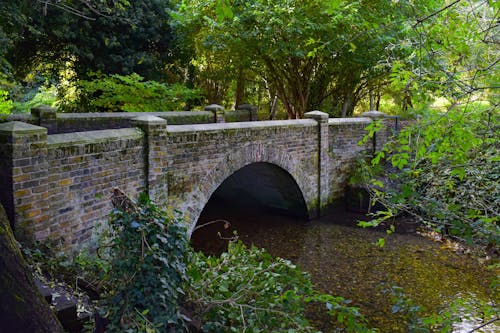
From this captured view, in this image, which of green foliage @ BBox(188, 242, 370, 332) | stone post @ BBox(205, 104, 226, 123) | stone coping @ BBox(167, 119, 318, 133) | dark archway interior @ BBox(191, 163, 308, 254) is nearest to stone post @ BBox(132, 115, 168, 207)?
stone coping @ BBox(167, 119, 318, 133)

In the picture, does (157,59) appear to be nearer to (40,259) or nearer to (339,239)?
(339,239)

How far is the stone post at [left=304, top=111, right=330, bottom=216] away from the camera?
10617 mm

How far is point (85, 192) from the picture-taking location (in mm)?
5188

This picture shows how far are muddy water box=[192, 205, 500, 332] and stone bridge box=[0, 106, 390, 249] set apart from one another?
978 millimetres

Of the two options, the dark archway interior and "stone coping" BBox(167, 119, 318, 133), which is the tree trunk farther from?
the dark archway interior

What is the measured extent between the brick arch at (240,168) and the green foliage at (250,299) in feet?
10.0

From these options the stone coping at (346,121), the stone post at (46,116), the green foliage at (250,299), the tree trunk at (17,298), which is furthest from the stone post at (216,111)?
the tree trunk at (17,298)

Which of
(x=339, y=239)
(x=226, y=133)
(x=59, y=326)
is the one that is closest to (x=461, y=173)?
(x=59, y=326)

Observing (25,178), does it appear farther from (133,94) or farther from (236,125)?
(133,94)

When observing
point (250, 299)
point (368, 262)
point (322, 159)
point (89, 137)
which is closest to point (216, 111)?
point (322, 159)

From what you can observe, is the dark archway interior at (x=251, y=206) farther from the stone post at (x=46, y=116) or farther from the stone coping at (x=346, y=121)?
the stone post at (x=46, y=116)

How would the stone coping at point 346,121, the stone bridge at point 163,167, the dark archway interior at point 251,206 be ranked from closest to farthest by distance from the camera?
the stone bridge at point 163,167, the dark archway interior at point 251,206, the stone coping at point 346,121

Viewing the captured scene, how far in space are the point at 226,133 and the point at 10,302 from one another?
5.60m

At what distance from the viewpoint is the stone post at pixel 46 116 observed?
26.7 feet
